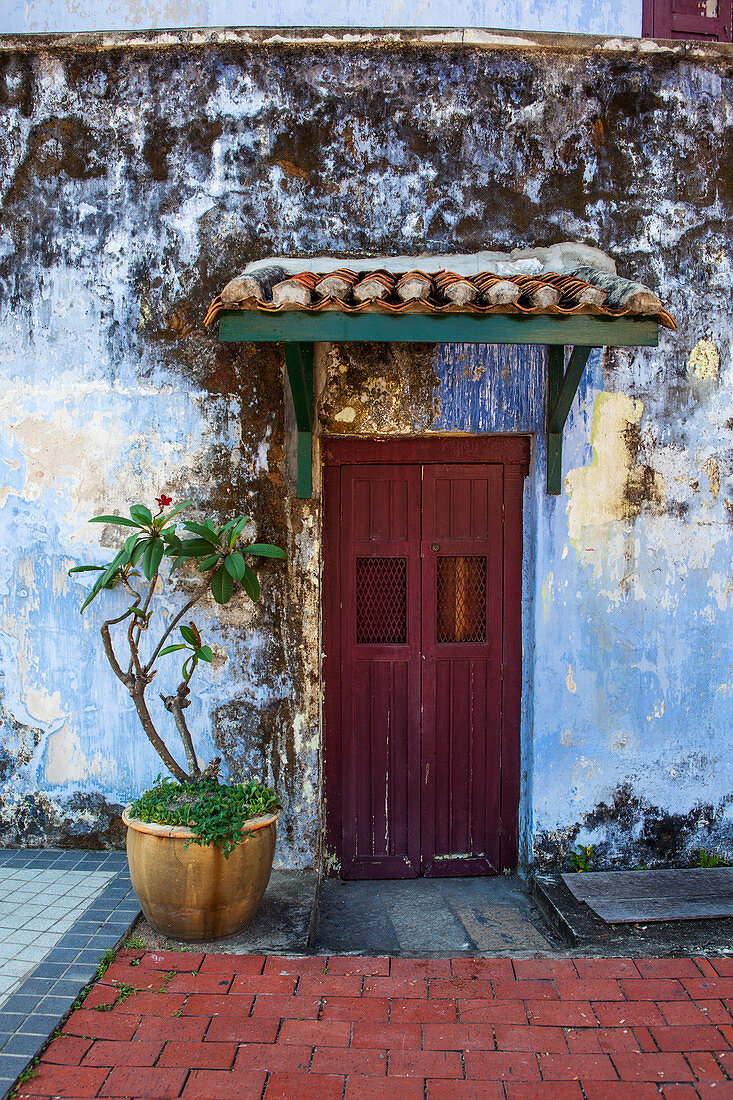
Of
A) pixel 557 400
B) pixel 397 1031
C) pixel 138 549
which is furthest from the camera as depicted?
pixel 557 400

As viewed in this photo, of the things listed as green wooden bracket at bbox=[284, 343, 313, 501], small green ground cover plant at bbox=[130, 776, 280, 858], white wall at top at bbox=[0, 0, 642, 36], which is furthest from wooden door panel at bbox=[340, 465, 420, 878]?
white wall at top at bbox=[0, 0, 642, 36]

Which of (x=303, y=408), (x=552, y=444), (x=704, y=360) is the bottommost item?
(x=552, y=444)

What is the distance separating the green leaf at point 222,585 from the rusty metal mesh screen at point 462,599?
51.7 inches

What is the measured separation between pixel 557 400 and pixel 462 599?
131 centimetres

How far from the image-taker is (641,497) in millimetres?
4668

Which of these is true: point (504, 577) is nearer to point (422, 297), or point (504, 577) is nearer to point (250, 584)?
point (250, 584)

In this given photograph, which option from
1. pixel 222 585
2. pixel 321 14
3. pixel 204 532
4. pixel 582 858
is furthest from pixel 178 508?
pixel 321 14

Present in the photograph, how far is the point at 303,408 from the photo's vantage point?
4.30 m

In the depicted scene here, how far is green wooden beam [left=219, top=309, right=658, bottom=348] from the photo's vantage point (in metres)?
3.64

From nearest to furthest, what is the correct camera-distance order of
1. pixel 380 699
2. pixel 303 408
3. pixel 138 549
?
pixel 138 549, pixel 303 408, pixel 380 699

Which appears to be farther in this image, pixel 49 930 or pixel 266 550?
pixel 266 550

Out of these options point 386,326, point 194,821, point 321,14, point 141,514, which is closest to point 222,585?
point 141,514

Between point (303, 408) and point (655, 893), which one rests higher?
point (303, 408)

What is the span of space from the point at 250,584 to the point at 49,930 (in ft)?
6.39
